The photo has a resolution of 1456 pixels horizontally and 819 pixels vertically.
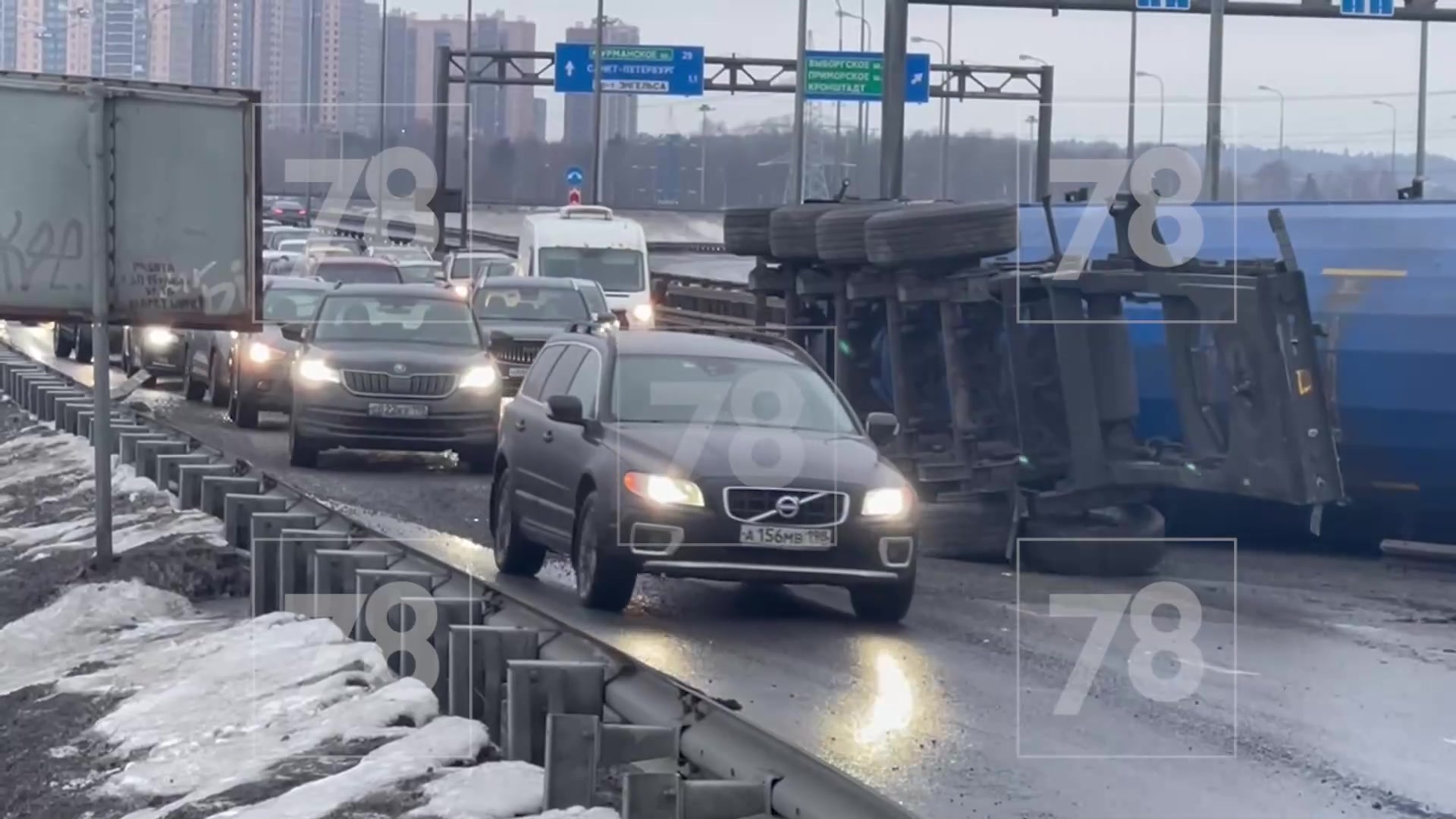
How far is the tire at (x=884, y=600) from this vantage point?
12.2m

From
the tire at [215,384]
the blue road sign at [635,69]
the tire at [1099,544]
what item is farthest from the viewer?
the blue road sign at [635,69]

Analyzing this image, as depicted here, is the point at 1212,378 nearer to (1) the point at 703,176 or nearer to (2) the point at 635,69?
(2) the point at 635,69

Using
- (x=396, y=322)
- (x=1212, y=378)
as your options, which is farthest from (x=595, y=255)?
(x=1212, y=378)

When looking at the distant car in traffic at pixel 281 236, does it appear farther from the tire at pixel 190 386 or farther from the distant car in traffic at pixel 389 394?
the distant car in traffic at pixel 389 394

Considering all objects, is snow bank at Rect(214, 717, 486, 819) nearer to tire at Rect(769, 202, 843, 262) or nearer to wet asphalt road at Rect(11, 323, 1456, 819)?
wet asphalt road at Rect(11, 323, 1456, 819)

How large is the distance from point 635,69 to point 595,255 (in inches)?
848

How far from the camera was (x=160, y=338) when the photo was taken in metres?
32.3

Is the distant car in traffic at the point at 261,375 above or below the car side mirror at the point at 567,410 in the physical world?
below

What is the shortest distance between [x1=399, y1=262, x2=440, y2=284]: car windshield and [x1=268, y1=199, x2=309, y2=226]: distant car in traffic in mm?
45152

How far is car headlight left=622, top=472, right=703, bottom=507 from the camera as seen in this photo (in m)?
11.8

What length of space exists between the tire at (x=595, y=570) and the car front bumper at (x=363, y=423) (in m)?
8.11

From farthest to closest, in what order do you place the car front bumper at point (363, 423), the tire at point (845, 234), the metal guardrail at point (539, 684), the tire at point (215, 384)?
the tire at point (215, 384)
the car front bumper at point (363, 423)
the tire at point (845, 234)
the metal guardrail at point (539, 684)

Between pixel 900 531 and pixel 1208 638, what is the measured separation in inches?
79.9

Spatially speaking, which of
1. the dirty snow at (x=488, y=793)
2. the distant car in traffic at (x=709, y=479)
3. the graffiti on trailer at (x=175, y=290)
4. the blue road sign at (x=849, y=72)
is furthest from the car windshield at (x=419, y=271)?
the dirty snow at (x=488, y=793)
